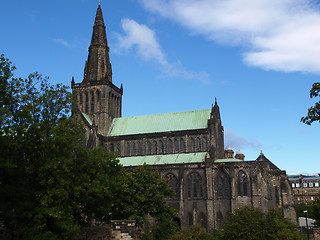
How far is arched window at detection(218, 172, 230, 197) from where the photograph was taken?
6512 cm

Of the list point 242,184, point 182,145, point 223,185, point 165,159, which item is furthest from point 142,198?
point 182,145

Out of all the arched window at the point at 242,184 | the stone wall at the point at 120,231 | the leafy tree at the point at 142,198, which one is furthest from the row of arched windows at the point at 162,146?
the stone wall at the point at 120,231

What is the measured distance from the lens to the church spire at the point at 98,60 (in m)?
79.1

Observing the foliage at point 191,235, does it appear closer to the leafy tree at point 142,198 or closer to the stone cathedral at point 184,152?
the leafy tree at point 142,198

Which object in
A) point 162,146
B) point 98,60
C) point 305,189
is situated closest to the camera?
point 162,146

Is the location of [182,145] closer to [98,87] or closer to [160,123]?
[160,123]

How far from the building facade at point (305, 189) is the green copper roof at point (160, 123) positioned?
63321 mm

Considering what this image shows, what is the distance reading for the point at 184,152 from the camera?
72.1 metres

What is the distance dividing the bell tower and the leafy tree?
28.7m

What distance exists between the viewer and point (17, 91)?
28688 millimetres

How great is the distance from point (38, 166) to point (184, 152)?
150 ft

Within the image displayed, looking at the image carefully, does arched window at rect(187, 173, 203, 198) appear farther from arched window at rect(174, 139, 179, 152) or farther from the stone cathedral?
arched window at rect(174, 139, 179, 152)

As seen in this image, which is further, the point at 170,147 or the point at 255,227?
the point at 170,147

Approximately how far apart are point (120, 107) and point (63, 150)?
54.4 meters
